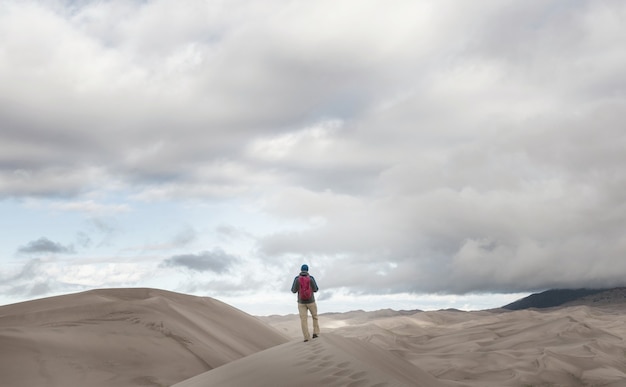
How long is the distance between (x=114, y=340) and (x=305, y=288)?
8.45 metres

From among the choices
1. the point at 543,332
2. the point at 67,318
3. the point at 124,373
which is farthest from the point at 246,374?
the point at 543,332

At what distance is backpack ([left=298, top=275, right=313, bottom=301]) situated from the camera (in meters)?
11.8

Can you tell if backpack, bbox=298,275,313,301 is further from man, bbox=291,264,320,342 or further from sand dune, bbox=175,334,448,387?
sand dune, bbox=175,334,448,387

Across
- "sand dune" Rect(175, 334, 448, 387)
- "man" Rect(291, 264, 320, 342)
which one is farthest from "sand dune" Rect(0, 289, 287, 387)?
"man" Rect(291, 264, 320, 342)

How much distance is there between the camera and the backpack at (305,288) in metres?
11.8

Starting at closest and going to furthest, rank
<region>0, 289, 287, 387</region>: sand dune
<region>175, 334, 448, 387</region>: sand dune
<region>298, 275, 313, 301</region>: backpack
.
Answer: <region>175, 334, 448, 387</region>: sand dune
<region>298, 275, 313, 301</region>: backpack
<region>0, 289, 287, 387</region>: sand dune

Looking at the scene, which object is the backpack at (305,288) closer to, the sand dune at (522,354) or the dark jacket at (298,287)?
the dark jacket at (298,287)

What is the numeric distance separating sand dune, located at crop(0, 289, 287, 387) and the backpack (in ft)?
18.7

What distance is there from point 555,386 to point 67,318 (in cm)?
2382

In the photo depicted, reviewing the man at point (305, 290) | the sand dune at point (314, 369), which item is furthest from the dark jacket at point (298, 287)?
the sand dune at point (314, 369)

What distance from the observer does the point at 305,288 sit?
11852 millimetres

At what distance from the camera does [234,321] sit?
81.7ft

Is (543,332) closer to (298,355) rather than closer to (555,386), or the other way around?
(555,386)

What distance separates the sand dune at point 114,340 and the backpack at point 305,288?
5694 mm
